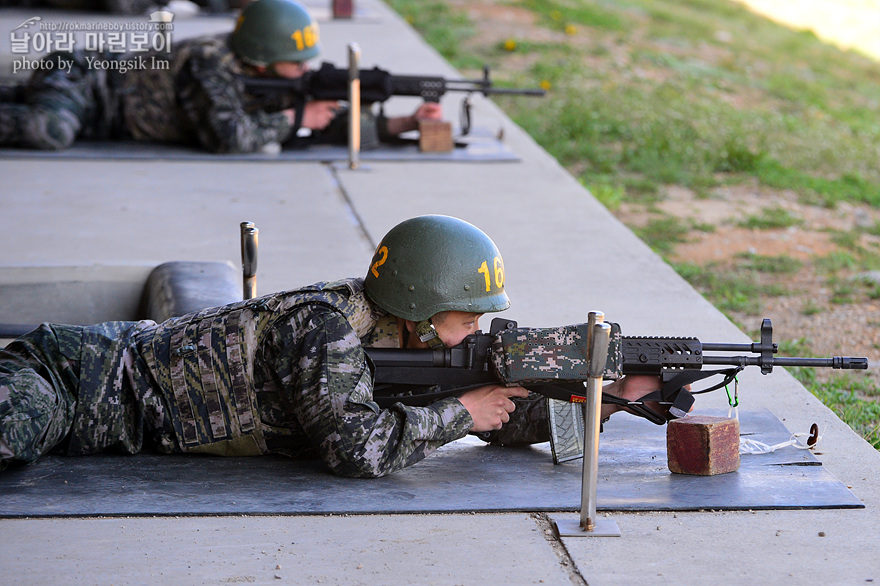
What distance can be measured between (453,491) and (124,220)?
396cm

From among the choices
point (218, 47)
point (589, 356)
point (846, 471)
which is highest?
point (218, 47)

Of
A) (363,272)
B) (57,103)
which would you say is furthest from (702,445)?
(57,103)

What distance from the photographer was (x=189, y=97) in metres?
7.95

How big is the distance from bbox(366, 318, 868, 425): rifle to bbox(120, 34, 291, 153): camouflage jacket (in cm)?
461

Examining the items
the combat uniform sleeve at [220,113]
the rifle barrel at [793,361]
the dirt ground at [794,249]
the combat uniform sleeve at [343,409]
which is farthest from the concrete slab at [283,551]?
the combat uniform sleeve at [220,113]

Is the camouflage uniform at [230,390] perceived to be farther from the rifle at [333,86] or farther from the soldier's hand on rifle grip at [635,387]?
the rifle at [333,86]

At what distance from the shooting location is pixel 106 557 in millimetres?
3010

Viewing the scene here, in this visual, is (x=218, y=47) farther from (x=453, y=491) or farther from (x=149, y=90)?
(x=453, y=491)

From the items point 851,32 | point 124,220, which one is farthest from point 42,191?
point 851,32

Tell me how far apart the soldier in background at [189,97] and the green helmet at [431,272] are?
4.49 m

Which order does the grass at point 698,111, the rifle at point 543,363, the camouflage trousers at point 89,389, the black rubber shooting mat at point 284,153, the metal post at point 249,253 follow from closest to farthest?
the rifle at point 543,363 < the camouflage trousers at point 89,389 < the metal post at point 249,253 < the grass at point 698,111 < the black rubber shooting mat at point 284,153

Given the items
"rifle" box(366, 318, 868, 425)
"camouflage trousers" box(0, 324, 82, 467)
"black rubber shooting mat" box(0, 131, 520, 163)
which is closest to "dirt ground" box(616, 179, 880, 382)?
"black rubber shooting mat" box(0, 131, 520, 163)

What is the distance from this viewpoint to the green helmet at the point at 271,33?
301 inches

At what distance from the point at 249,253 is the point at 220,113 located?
3834 mm
